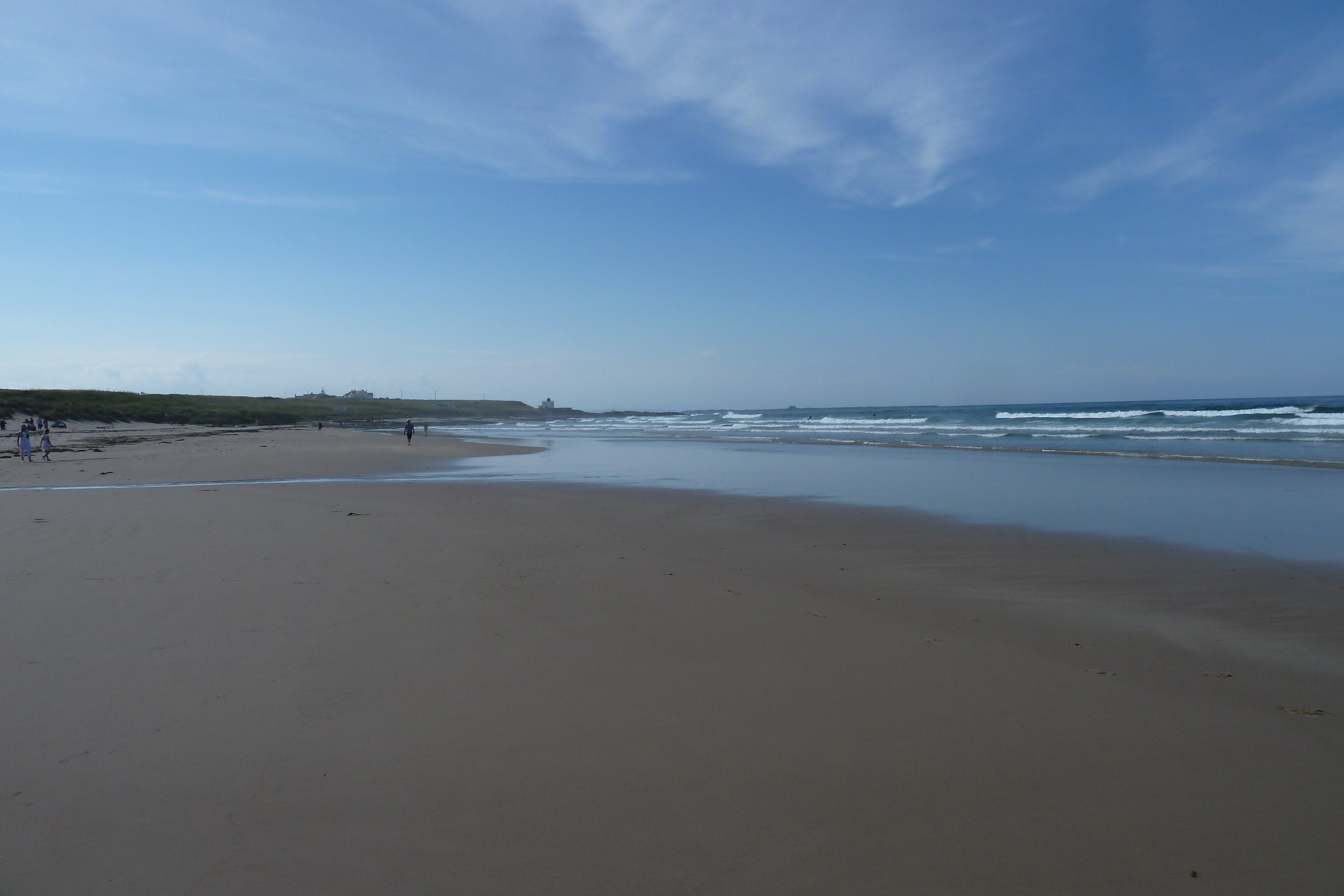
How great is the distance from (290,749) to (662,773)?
171cm

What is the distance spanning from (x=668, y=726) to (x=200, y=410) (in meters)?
87.8

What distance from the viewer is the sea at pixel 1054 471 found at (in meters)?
9.93

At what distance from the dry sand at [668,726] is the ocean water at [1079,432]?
18444 millimetres

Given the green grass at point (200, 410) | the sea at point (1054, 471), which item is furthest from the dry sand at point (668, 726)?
the green grass at point (200, 410)

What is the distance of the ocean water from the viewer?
2416 cm

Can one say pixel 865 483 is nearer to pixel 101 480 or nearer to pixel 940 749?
pixel 940 749

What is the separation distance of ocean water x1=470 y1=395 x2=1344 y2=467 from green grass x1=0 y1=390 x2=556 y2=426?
2639cm

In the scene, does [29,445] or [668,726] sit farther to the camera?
[29,445]

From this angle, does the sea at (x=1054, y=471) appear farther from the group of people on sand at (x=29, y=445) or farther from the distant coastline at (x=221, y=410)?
the distant coastline at (x=221, y=410)

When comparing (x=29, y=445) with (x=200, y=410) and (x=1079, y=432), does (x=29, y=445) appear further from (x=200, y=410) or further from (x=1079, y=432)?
(x=200, y=410)

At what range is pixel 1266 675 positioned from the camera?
14.1 ft

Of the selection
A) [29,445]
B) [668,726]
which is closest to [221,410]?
[29,445]

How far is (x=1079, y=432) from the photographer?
119ft

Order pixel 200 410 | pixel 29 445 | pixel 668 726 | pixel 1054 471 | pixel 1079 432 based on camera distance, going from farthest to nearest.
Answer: pixel 200 410, pixel 1079 432, pixel 29 445, pixel 1054 471, pixel 668 726
